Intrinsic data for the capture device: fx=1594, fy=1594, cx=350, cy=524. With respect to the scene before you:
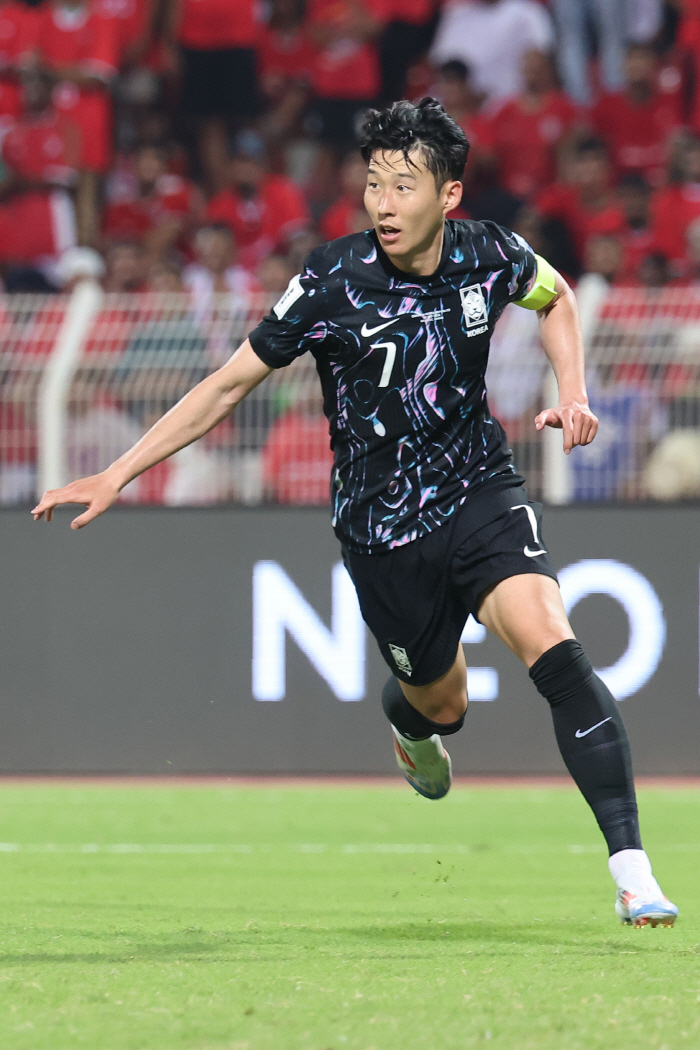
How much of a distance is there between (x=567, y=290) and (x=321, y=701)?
4810 millimetres

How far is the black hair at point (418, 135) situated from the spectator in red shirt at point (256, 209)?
804 centimetres

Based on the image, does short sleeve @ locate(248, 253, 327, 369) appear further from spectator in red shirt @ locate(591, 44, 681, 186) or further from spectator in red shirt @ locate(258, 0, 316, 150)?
spectator in red shirt @ locate(258, 0, 316, 150)

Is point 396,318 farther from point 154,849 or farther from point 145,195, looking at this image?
point 145,195

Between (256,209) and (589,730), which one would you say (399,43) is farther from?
(589,730)

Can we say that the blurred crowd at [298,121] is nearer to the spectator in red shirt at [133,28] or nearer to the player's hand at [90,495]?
the spectator in red shirt at [133,28]

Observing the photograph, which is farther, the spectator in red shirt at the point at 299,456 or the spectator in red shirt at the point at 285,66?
the spectator in red shirt at the point at 285,66

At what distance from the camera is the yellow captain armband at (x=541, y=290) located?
488cm

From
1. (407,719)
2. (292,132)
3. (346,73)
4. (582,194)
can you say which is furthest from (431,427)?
(346,73)

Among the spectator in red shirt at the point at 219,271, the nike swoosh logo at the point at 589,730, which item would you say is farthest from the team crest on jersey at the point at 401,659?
the spectator in red shirt at the point at 219,271

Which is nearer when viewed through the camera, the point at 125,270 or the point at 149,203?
the point at 125,270

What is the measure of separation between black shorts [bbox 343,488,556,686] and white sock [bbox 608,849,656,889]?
0.81 m

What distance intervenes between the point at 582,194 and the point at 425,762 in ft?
25.2

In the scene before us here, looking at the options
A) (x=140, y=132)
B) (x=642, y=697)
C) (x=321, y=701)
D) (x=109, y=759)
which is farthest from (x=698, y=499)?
(x=140, y=132)

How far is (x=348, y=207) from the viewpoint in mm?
12469
